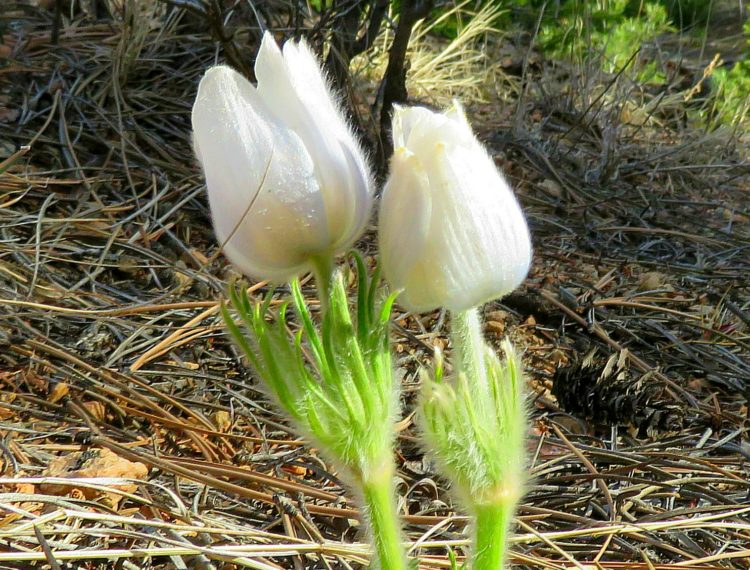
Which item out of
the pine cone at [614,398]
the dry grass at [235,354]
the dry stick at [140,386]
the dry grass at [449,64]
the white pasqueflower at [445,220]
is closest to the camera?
the white pasqueflower at [445,220]

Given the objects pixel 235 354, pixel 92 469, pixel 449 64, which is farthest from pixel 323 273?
pixel 449 64

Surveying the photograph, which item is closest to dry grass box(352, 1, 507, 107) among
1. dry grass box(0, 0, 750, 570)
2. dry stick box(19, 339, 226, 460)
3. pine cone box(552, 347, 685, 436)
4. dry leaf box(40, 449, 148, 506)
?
dry grass box(0, 0, 750, 570)

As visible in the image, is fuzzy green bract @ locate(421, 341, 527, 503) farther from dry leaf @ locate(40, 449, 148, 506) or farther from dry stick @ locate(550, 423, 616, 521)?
dry leaf @ locate(40, 449, 148, 506)

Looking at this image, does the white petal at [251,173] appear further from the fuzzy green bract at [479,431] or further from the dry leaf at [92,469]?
the dry leaf at [92,469]

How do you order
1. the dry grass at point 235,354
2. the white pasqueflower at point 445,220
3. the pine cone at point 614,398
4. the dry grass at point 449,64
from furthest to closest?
the dry grass at point 449,64 < the pine cone at point 614,398 < the dry grass at point 235,354 < the white pasqueflower at point 445,220

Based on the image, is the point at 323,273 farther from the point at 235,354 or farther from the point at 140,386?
the point at 235,354

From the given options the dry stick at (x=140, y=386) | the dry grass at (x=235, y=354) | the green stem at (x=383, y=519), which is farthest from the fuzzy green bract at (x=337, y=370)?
the dry stick at (x=140, y=386)

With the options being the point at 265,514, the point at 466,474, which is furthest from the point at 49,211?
the point at 466,474
